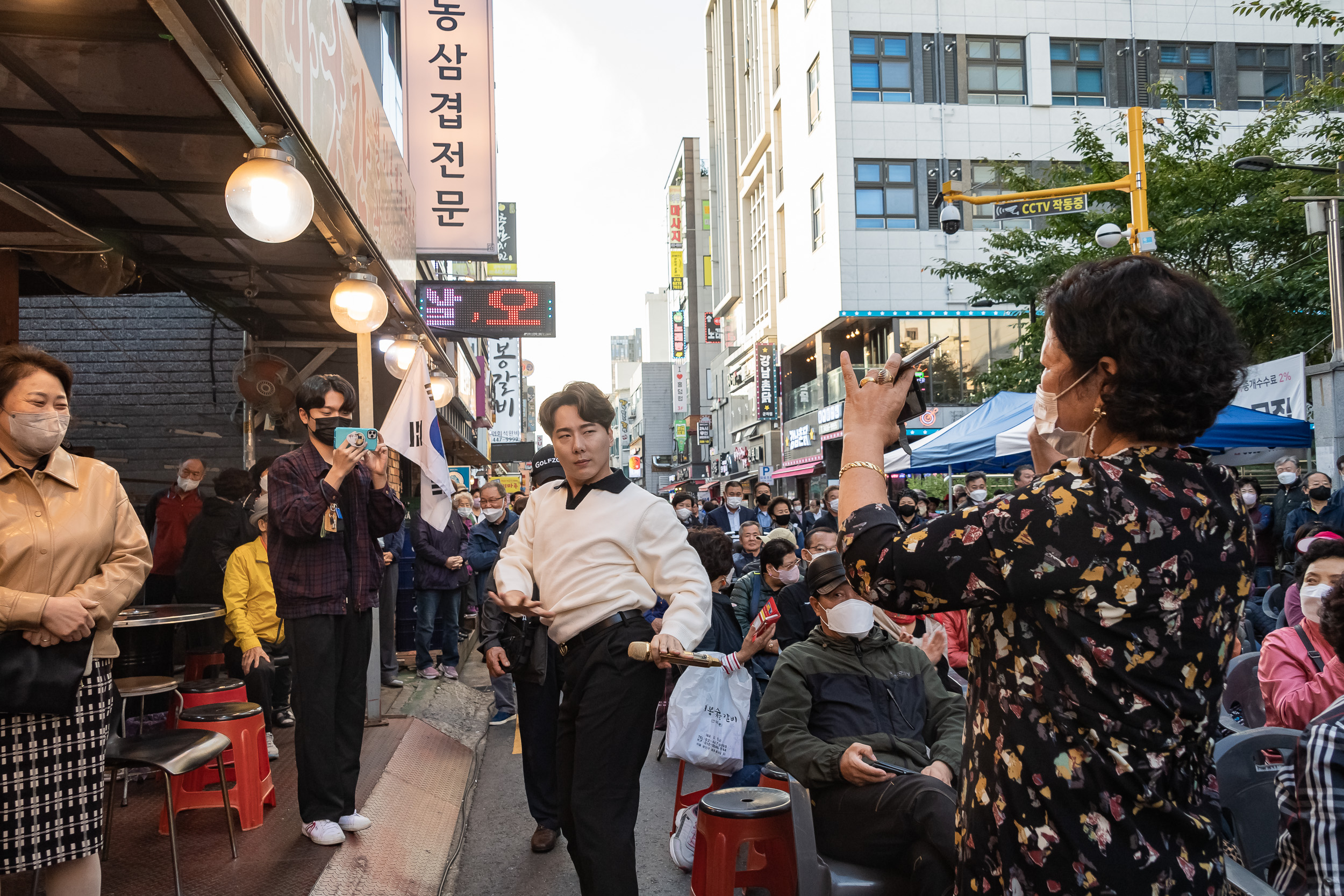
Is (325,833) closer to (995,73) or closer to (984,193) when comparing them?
(984,193)

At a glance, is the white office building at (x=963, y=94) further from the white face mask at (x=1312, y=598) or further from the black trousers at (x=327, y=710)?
the black trousers at (x=327, y=710)

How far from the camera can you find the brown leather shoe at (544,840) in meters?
5.14

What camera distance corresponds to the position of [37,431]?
10.4 ft

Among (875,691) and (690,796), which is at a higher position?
(875,691)

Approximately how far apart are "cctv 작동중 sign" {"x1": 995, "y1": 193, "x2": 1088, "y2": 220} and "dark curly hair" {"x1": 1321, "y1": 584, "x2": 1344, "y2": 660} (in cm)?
1124

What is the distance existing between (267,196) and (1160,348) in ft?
14.1

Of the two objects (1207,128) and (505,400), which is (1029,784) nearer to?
(1207,128)

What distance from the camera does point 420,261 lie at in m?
13.4

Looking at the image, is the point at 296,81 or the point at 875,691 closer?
the point at 875,691

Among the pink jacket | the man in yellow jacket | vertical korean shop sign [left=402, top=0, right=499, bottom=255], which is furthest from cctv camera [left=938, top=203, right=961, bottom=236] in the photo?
the pink jacket

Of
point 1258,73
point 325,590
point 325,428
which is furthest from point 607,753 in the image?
point 1258,73

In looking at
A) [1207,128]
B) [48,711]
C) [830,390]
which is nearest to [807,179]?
[830,390]

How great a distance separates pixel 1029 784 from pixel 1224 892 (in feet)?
1.34

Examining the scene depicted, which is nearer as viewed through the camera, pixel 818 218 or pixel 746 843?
pixel 746 843
